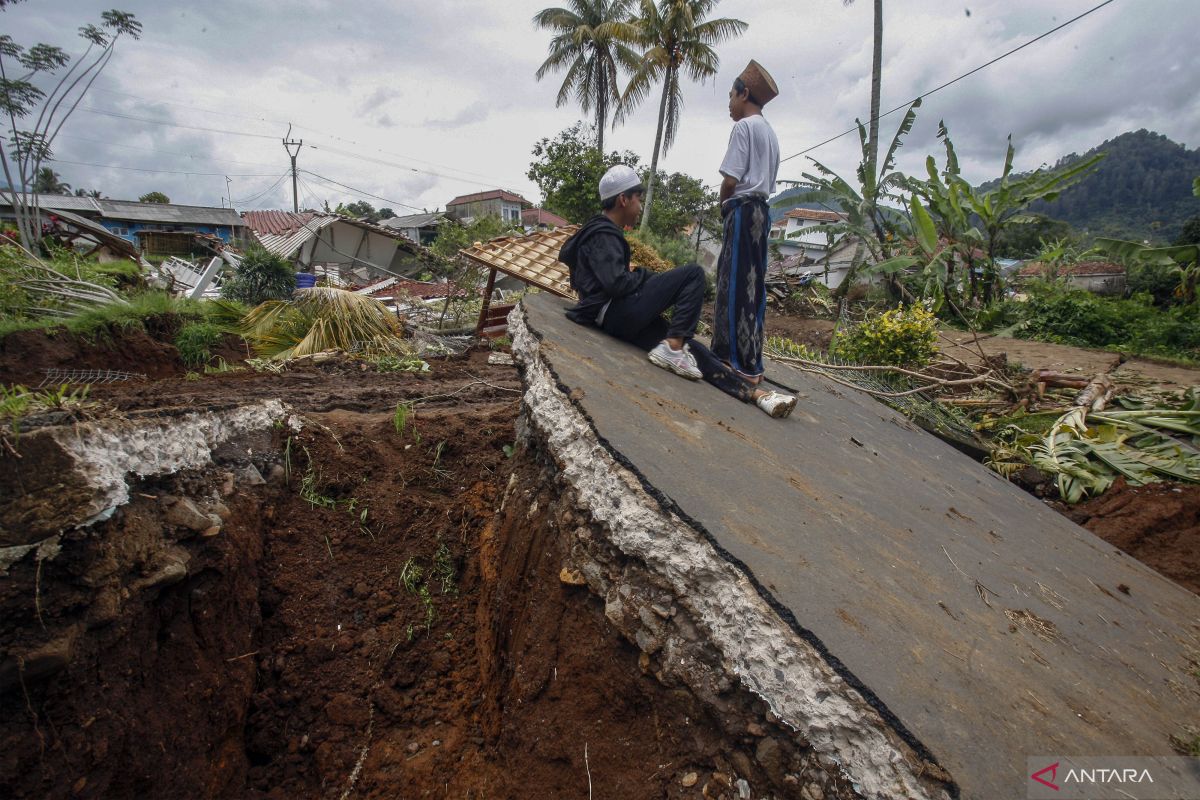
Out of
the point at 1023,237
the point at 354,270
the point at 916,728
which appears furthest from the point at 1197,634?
the point at 1023,237

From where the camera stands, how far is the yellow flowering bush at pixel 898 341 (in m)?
5.75

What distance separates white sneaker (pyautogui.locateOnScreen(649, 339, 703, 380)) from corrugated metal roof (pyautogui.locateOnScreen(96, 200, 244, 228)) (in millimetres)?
40180

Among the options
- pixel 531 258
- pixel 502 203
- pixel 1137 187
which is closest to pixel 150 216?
pixel 502 203

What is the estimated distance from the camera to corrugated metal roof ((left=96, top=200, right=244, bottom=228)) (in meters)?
32.5

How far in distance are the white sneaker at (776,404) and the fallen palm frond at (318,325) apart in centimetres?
563

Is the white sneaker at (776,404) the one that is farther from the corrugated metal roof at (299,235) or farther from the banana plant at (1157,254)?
the corrugated metal roof at (299,235)

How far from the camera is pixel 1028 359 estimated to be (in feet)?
25.0

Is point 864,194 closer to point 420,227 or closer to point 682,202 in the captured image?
point 682,202

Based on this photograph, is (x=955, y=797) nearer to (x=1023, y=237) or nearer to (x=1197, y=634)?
(x=1197, y=634)

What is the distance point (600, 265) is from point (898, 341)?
163 inches

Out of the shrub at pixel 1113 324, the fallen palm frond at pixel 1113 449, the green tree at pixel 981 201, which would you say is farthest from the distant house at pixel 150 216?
the fallen palm frond at pixel 1113 449

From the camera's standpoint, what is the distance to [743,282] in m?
2.99

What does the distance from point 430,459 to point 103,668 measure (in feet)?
4.78

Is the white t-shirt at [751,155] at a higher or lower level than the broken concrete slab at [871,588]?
higher
